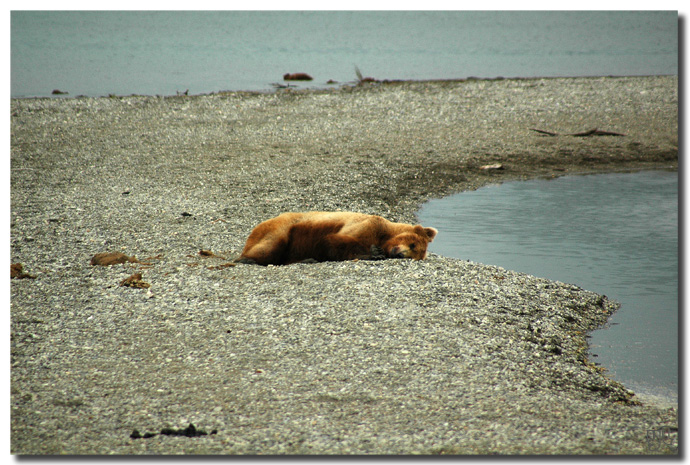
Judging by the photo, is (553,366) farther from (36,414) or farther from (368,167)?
(368,167)

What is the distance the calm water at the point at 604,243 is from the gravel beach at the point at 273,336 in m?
0.52

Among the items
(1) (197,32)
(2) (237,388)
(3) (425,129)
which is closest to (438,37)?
(1) (197,32)

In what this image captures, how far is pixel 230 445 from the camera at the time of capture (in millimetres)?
4332

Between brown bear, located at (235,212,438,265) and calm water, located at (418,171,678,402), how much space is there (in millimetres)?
2434

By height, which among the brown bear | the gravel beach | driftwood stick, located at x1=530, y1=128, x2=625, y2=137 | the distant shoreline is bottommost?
the gravel beach

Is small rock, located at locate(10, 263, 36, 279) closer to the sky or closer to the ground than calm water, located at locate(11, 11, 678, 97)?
closer to the ground

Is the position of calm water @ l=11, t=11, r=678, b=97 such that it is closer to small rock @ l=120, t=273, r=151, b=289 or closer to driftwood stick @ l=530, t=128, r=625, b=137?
driftwood stick @ l=530, t=128, r=625, b=137

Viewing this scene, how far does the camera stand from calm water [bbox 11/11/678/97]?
25828mm

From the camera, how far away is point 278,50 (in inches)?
1524

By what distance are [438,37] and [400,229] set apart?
3635 cm

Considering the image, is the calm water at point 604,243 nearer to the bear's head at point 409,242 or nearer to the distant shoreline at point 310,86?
the bear's head at point 409,242

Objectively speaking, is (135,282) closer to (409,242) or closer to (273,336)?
(273,336)

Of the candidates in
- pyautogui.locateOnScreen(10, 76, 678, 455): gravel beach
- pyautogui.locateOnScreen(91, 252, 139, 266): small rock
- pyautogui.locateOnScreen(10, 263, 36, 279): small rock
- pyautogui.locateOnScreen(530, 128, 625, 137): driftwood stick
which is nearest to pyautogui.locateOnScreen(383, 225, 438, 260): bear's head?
pyautogui.locateOnScreen(10, 76, 678, 455): gravel beach

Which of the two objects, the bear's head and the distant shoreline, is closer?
the bear's head
